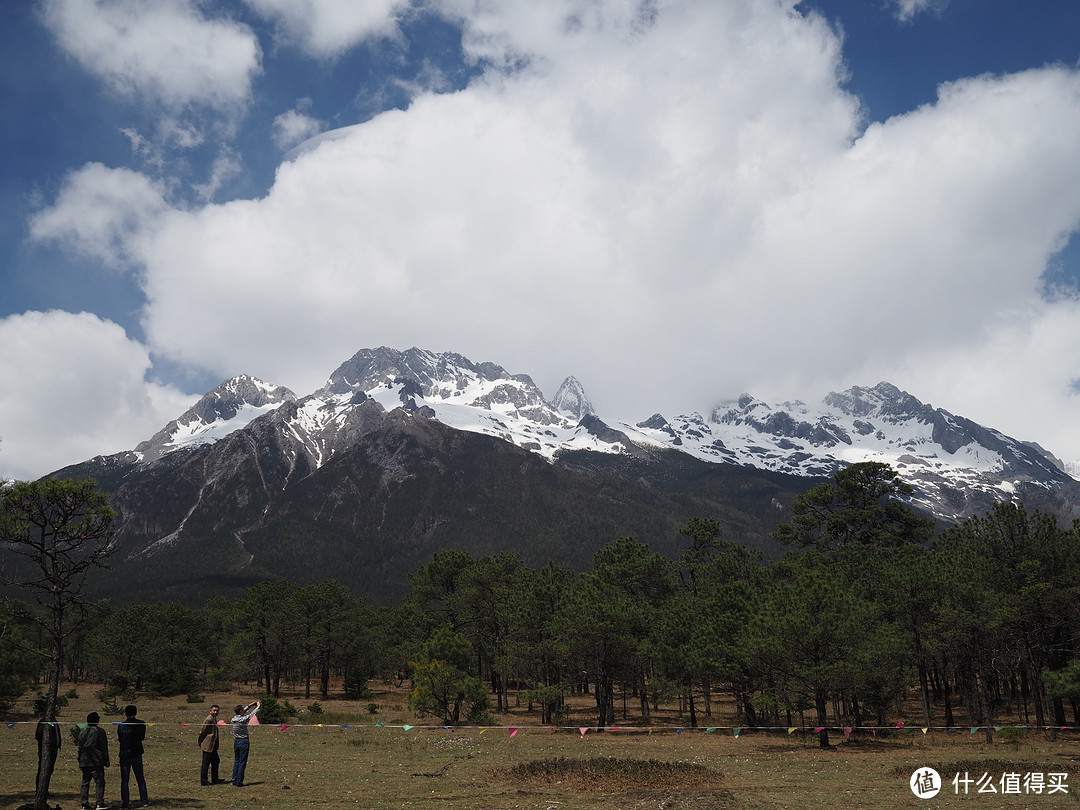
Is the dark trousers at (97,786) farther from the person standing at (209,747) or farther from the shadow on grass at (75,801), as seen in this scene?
the person standing at (209,747)

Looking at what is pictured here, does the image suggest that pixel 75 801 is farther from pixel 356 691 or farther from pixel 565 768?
pixel 356 691

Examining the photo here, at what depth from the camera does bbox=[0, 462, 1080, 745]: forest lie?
1427 inches

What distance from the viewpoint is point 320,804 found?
18547 millimetres

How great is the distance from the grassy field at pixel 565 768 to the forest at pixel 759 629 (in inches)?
147

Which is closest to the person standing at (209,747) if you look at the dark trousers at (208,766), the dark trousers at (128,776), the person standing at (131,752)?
the dark trousers at (208,766)

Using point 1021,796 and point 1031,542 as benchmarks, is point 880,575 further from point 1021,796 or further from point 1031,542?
point 1021,796

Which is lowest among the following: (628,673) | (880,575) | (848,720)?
(848,720)

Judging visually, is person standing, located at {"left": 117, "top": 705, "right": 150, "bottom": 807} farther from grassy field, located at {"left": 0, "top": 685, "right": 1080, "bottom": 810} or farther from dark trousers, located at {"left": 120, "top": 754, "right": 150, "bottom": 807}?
grassy field, located at {"left": 0, "top": 685, "right": 1080, "bottom": 810}

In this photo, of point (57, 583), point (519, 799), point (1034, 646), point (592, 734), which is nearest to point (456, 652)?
point (592, 734)

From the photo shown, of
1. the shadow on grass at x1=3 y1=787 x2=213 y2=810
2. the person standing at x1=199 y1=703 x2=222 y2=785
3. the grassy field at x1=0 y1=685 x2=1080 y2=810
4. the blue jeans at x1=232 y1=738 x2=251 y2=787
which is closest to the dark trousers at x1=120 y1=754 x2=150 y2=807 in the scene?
the shadow on grass at x1=3 y1=787 x2=213 y2=810

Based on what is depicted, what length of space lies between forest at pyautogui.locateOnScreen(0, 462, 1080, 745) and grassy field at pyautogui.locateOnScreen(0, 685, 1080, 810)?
373cm

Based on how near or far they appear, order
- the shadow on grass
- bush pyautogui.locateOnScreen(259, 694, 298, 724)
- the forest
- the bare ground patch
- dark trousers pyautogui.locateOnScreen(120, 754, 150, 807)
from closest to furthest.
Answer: dark trousers pyautogui.locateOnScreen(120, 754, 150, 807), the shadow on grass, the bare ground patch, the forest, bush pyautogui.locateOnScreen(259, 694, 298, 724)

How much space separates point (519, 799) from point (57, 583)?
47.6ft

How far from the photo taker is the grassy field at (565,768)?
760 inches
